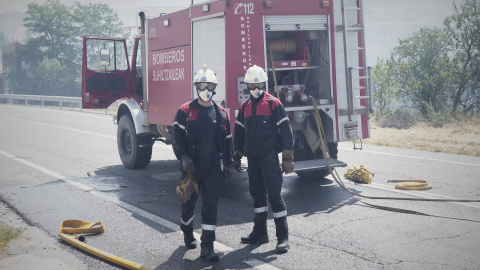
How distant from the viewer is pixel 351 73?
9.23 metres

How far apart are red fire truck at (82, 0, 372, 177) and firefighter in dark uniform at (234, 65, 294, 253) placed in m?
2.07

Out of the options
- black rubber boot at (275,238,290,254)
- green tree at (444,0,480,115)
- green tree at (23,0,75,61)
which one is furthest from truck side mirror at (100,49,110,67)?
green tree at (23,0,75,61)

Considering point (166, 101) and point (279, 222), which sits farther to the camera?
point (166, 101)

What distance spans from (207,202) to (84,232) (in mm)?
1742

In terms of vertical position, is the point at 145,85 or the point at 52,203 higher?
the point at 145,85

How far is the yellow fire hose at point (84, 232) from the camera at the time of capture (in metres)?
5.46

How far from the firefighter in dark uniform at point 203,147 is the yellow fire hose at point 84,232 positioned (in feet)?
2.67

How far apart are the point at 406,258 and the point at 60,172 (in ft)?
25.3

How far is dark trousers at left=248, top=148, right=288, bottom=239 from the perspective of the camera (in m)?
6.02

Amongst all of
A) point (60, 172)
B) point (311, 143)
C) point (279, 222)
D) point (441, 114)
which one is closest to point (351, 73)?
point (311, 143)

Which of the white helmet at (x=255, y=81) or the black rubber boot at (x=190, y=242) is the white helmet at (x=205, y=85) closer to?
the white helmet at (x=255, y=81)

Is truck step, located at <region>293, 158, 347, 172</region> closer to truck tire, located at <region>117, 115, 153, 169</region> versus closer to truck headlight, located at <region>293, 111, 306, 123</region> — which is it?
truck headlight, located at <region>293, 111, 306, 123</region>

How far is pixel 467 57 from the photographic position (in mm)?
19594

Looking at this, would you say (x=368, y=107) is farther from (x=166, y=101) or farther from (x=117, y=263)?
(x=117, y=263)
